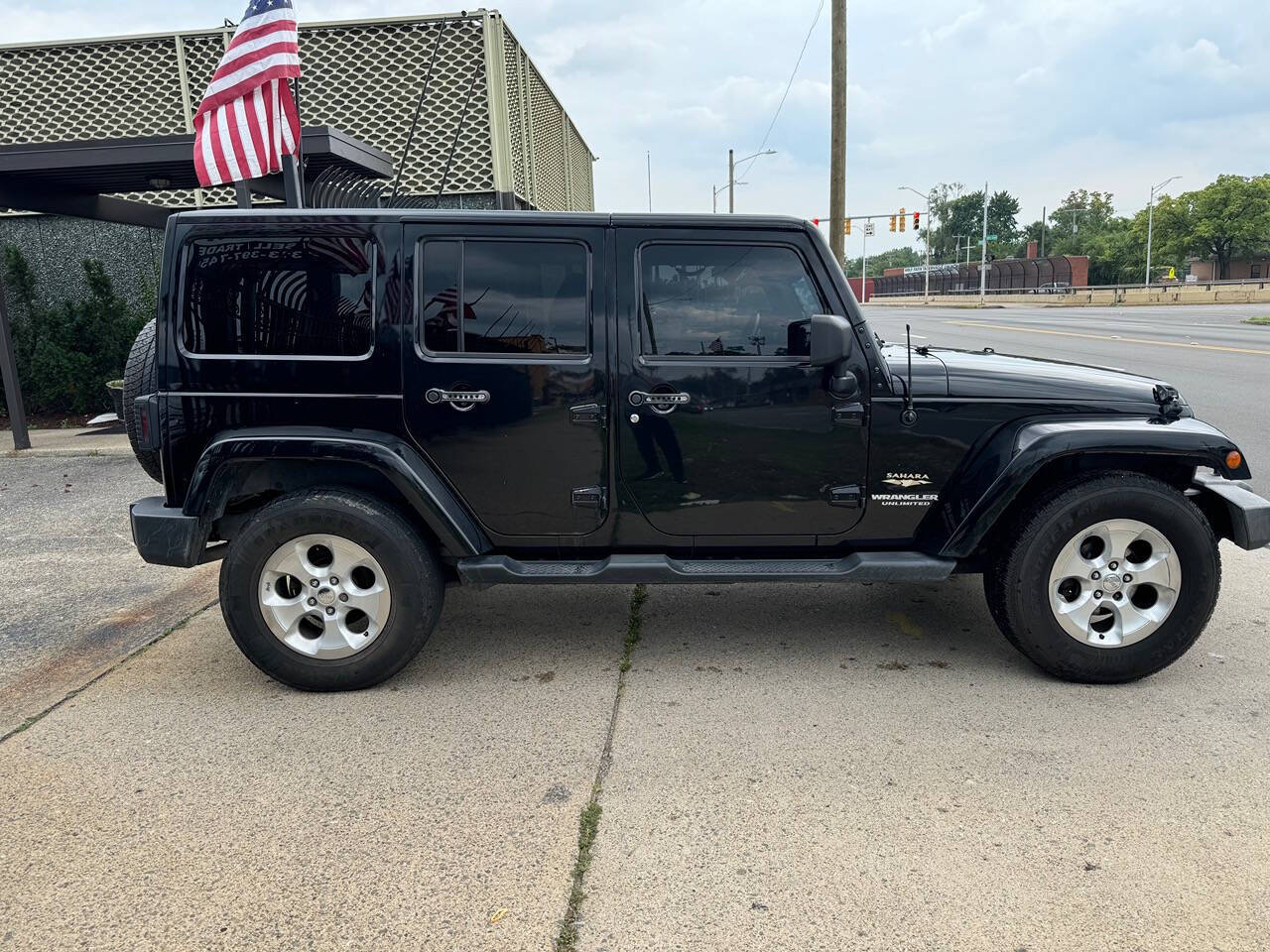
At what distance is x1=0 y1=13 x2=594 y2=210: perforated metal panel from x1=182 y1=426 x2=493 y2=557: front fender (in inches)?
350

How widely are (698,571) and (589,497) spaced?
542 millimetres

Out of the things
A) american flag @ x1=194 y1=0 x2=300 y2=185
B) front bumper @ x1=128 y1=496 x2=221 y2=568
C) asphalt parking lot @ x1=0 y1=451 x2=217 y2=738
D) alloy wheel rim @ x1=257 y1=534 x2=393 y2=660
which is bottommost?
asphalt parking lot @ x1=0 y1=451 x2=217 y2=738

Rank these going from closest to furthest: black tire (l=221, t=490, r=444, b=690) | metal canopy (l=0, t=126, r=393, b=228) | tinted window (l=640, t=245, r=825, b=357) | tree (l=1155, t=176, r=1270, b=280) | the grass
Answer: the grass
black tire (l=221, t=490, r=444, b=690)
tinted window (l=640, t=245, r=825, b=357)
metal canopy (l=0, t=126, r=393, b=228)
tree (l=1155, t=176, r=1270, b=280)

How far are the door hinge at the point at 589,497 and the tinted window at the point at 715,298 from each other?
0.63m

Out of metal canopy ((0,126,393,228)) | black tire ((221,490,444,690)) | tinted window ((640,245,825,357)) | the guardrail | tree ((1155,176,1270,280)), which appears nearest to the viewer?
black tire ((221,490,444,690))

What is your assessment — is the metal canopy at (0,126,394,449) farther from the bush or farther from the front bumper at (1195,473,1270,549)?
the front bumper at (1195,473,1270,549)

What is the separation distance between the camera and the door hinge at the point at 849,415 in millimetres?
3748

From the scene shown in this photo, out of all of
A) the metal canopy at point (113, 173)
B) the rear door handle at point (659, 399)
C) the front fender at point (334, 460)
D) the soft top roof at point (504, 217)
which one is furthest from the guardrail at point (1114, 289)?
the front fender at point (334, 460)

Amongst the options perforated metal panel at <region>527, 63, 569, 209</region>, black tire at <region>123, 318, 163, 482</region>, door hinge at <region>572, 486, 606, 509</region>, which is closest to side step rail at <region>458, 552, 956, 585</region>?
door hinge at <region>572, 486, 606, 509</region>

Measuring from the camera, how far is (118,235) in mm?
11922

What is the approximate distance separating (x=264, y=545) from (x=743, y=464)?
76.2 inches

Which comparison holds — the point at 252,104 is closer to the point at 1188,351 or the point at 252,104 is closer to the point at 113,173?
the point at 113,173

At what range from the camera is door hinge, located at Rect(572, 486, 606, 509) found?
12.5 ft

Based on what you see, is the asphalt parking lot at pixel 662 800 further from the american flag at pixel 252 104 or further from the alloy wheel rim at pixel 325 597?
the american flag at pixel 252 104
